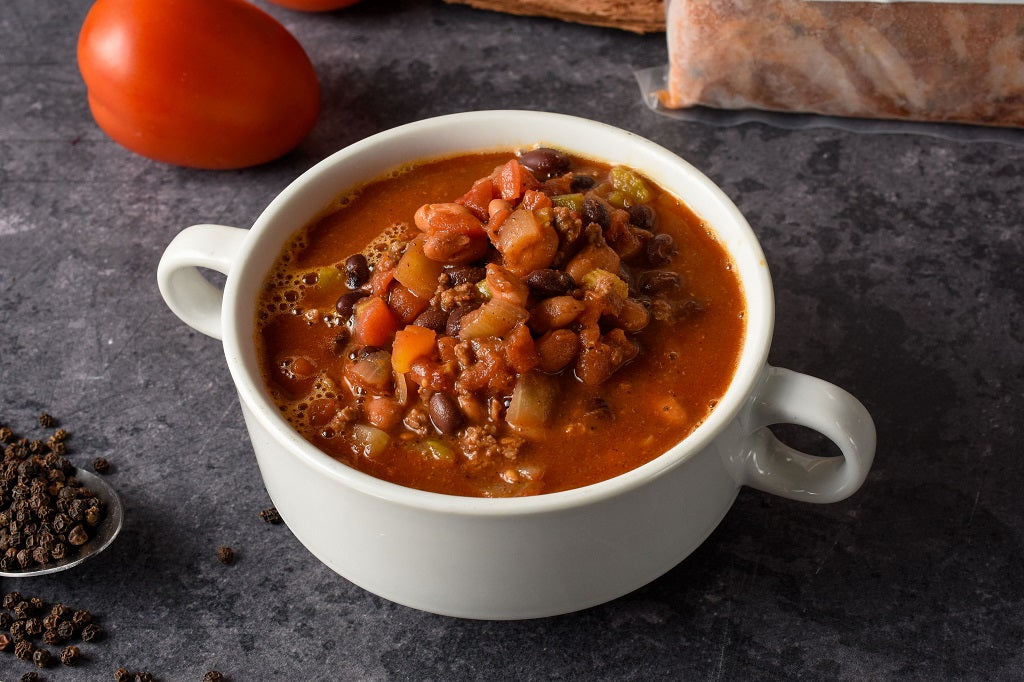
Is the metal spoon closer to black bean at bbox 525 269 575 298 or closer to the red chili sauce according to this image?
the red chili sauce

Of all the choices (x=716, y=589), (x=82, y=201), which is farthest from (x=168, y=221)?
(x=716, y=589)

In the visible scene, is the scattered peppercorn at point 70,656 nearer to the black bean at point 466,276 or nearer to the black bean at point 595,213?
the black bean at point 466,276

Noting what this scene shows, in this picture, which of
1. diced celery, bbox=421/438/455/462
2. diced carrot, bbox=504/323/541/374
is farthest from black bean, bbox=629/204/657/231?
diced celery, bbox=421/438/455/462

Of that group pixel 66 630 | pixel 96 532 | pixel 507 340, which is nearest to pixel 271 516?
pixel 96 532

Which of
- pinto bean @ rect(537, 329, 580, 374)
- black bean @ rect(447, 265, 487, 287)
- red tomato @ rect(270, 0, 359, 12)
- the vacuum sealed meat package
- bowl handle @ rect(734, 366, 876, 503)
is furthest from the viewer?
red tomato @ rect(270, 0, 359, 12)

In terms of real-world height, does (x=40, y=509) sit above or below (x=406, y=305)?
below

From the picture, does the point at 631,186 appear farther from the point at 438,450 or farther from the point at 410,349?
the point at 438,450
